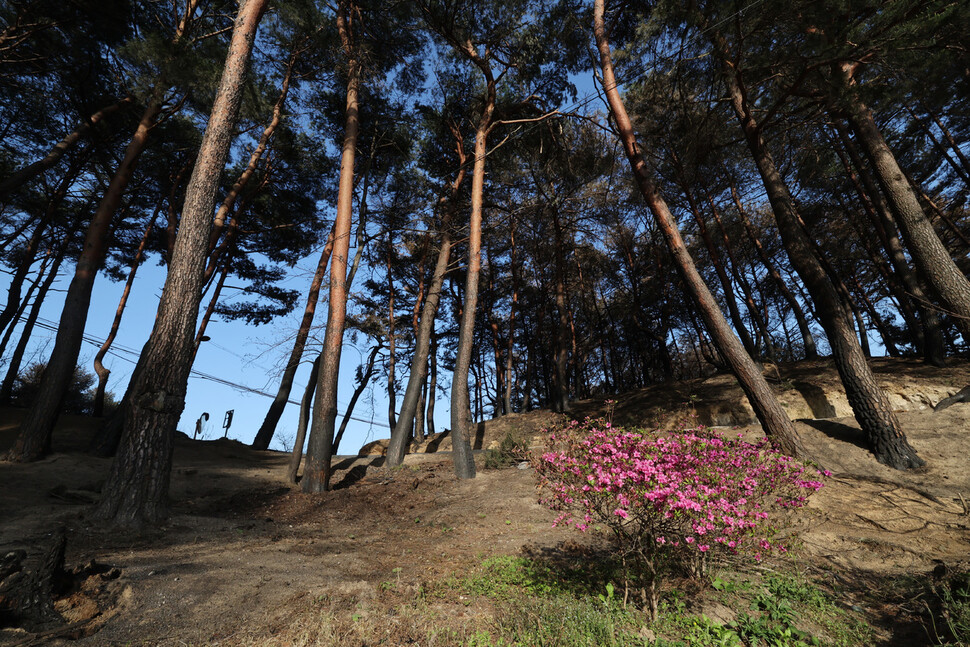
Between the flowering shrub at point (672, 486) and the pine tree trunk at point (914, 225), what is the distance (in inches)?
220

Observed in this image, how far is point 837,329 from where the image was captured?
7230 millimetres

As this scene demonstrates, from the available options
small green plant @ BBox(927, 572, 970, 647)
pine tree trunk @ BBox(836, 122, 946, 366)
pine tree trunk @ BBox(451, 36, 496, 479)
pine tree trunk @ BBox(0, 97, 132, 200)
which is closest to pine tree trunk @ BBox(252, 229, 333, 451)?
pine tree trunk @ BBox(451, 36, 496, 479)

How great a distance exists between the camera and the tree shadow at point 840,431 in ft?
23.0

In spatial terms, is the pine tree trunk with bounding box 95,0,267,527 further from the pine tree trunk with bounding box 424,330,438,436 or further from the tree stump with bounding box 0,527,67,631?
the pine tree trunk with bounding box 424,330,438,436

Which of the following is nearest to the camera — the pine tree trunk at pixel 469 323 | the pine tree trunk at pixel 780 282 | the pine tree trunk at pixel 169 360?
the pine tree trunk at pixel 169 360

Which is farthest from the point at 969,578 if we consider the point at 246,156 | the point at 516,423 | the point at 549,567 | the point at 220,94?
the point at 246,156

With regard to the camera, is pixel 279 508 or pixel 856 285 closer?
pixel 279 508

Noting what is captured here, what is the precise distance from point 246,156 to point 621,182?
1219 centimetres

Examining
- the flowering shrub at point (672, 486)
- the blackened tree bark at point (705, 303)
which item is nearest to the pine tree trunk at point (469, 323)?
the blackened tree bark at point (705, 303)

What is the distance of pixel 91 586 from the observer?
2.94 m

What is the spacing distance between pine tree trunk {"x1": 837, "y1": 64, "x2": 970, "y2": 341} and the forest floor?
2.20 metres

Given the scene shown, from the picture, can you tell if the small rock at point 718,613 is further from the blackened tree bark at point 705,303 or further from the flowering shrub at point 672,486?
the blackened tree bark at point 705,303

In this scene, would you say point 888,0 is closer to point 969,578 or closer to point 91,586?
point 969,578

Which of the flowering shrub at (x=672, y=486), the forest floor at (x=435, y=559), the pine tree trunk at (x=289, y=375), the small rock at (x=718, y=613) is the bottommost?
the small rock at (x=718, y=613)
